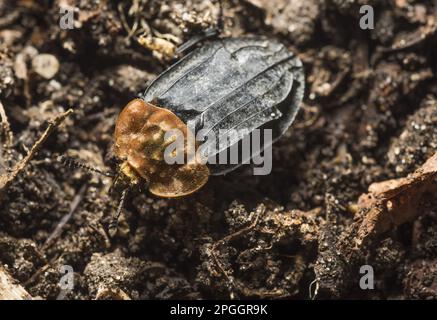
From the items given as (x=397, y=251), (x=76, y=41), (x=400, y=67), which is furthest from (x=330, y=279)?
(x=76, y=41)

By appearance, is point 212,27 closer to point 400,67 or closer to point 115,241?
point 400,67

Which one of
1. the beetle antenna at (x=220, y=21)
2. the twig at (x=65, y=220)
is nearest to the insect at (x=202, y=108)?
the beetle antenna at (x=220, y=21)

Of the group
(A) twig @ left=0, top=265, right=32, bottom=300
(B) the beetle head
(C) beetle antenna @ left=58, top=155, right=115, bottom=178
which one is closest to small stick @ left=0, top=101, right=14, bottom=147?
(C) beetle antenna @ left=58, top=155, right=115, bottom=178

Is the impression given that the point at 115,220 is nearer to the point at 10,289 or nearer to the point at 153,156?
the point at 153,156

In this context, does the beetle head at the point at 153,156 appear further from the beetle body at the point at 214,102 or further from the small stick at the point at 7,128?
the small stick at the point at 7,128

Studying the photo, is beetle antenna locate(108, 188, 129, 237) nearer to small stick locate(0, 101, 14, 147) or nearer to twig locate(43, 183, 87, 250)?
twig locate(43, 183, 87, 250)

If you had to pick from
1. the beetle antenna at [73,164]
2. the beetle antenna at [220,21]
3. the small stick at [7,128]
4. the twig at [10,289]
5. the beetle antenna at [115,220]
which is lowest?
the twig at [10,289]

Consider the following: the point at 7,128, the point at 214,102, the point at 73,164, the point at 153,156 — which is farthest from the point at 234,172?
the point at 7,128
